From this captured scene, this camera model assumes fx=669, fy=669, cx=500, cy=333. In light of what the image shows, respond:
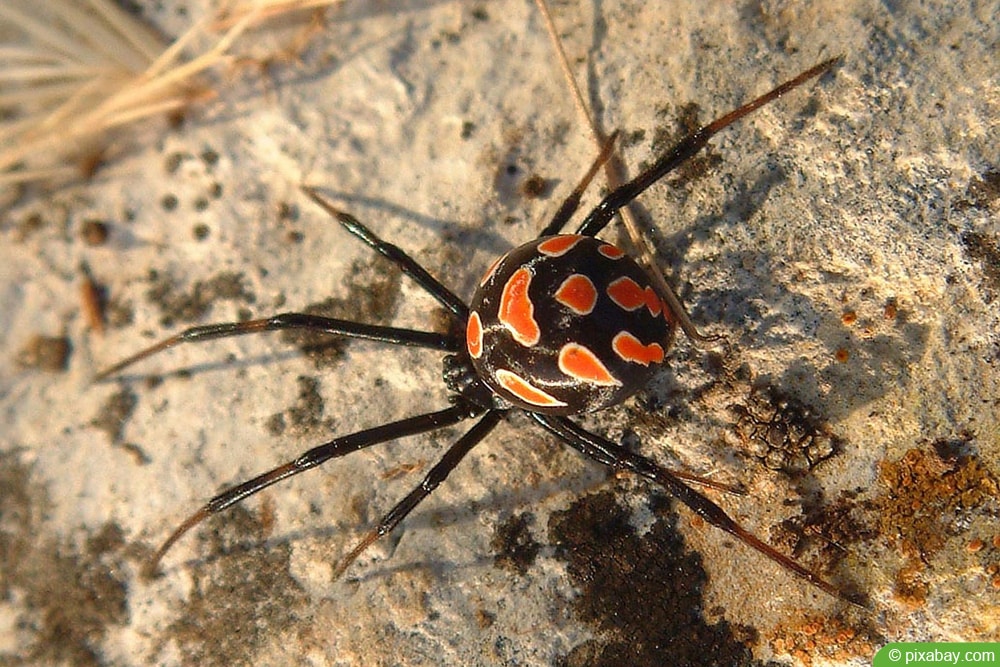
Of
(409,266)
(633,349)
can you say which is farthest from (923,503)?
(409,266)

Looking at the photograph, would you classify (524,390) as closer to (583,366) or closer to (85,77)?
(583,366)

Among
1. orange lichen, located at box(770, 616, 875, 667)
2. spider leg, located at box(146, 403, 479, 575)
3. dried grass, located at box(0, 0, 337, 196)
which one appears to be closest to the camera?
orange lichen, located at box(770, 616, 875, 667)

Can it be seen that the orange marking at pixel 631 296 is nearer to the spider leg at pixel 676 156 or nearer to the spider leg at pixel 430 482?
the spider leg at pixel 676 156

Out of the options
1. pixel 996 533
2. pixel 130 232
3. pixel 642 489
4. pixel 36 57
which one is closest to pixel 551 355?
pixel 642 489

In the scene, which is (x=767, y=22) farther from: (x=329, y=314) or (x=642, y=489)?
(x=329, y=314)

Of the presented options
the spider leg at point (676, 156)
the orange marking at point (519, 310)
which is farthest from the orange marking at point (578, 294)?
the spider leg at point (676, 156)

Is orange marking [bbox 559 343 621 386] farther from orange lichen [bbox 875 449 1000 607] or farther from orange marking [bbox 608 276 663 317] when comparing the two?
orange lichen [bbox 875 449 1000 607]

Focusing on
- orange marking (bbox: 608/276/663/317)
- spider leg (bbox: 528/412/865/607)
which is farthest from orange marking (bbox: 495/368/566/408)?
orange marking (bbox: 608/276/663/317)
